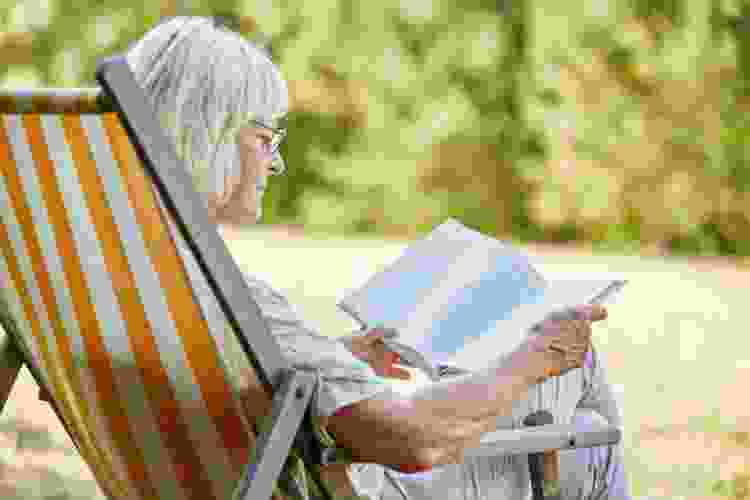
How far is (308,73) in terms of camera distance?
11.5m

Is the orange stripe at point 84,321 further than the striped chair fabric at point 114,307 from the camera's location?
Yes

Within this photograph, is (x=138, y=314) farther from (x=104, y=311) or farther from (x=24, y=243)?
(x=24, y=243)

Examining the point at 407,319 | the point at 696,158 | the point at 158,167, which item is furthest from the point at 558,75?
the point at 158,167

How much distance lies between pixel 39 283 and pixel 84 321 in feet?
0.35

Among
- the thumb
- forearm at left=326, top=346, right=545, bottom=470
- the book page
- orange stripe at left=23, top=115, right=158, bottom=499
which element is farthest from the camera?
the thumb

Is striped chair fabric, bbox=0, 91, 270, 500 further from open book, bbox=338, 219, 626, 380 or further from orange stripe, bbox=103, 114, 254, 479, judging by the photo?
open book, bbox=338, 219, 626, 380

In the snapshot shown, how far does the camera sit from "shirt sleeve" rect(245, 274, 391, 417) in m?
2.12

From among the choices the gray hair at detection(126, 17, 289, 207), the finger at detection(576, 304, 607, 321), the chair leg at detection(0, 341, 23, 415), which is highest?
the gray hair at detection(126, 17, 289, 207)

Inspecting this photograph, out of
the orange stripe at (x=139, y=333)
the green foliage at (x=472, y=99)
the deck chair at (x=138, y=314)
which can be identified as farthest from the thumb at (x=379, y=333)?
the green foliage at (x=472, y=99)

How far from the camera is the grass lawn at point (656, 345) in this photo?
540cm

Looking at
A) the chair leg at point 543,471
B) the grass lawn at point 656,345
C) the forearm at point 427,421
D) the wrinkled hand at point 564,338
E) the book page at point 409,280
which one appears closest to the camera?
the forearm at point 427,421

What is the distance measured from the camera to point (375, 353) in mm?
2941

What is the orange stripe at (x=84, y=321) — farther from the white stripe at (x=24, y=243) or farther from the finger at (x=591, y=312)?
the finger at (x=591, y=312)

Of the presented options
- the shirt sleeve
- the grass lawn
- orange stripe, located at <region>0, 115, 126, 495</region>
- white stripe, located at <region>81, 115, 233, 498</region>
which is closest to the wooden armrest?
the shirt sleeve
